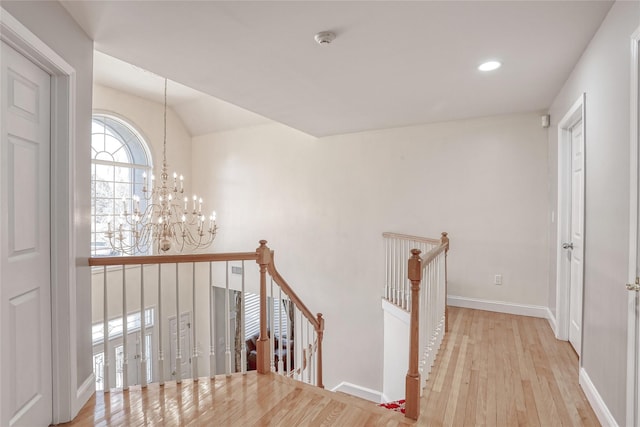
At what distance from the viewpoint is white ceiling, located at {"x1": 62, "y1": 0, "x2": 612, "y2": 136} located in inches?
79.4

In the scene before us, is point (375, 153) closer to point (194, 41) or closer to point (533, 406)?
point (194, 41)

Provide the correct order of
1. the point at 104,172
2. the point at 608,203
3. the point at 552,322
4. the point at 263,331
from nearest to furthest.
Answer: the point at 608,203, the point at 263,331, the point at 552,322, the point at 104,172

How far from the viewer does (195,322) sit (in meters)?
2.87

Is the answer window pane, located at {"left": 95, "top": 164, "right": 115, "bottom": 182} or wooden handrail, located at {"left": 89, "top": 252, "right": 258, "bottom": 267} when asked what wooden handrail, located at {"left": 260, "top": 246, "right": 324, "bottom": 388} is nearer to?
wooden handrail, located at {"left": 89, "top": 252, "right": 258, "bottom": 267}

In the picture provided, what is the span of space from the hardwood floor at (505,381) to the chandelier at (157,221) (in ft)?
9.45

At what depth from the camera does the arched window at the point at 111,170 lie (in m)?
5.72

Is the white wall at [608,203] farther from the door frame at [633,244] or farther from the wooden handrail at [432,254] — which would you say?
the wooden handrail at [432,254]

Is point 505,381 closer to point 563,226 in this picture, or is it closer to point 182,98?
point 563,226

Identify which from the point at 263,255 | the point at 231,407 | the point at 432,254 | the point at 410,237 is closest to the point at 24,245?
the point at 263,255

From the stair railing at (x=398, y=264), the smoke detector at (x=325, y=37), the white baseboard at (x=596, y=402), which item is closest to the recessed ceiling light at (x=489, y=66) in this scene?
the smoke detector at (x=325, y=37)

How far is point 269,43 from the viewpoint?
2420 mm

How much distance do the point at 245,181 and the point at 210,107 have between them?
159cm

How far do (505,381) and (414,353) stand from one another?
969 millimetres

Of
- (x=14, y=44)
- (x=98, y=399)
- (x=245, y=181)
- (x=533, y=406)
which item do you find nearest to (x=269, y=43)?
(x=14, y=44)
